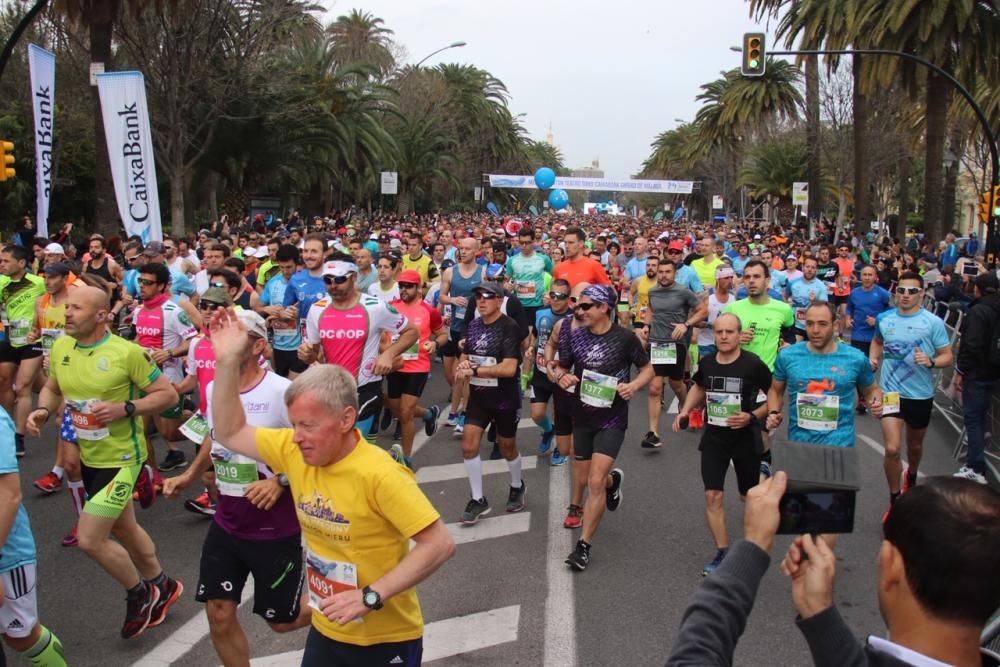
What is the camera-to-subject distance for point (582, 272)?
1138 cm

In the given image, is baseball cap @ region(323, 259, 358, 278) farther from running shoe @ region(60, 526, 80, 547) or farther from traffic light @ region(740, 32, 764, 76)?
traffic light @ region(740, 32, 764, 76)

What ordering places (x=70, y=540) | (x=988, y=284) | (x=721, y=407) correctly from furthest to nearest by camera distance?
Result: (x=988, y=284), (x=70, y=540), (x=721, y=407)

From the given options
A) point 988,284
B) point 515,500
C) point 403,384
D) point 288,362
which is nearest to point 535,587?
point 515,500

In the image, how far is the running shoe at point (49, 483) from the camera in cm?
755

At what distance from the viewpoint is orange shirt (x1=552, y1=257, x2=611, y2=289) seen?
11344 millimetres

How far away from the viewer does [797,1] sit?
28.7 meters

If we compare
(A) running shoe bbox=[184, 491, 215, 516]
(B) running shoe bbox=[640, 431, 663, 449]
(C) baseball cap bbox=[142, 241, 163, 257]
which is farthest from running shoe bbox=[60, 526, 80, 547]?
(B) running shoe bbox=[640, 431, 663, 449]

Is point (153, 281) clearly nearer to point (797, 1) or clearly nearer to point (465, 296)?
point (465, 296)

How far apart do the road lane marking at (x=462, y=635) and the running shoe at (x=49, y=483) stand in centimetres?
383

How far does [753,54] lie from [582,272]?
9644 millimetres

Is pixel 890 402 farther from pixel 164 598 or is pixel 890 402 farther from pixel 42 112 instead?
pixel 42 112

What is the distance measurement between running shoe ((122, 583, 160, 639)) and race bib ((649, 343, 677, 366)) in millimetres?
6136

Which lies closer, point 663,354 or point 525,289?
point 663,354

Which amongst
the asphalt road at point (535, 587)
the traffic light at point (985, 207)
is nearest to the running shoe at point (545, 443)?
the asphalt road at point (535, 587)
